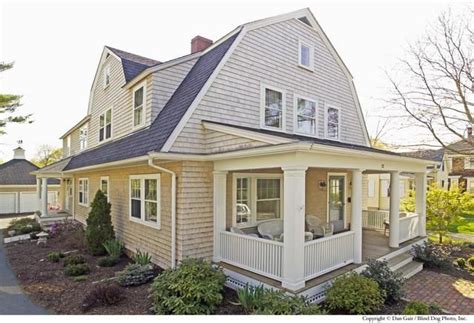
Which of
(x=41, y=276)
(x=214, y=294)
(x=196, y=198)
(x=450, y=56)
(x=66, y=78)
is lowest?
(x=41, y=276)

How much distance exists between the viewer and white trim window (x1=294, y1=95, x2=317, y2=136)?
1020cm

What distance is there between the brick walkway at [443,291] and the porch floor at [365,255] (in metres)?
1.04

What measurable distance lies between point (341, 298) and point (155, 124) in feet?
20.6

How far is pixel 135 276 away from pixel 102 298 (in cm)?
117

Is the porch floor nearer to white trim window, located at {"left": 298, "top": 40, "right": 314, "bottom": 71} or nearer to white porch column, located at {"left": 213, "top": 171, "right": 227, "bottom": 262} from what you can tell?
white porch column, located at {"left": 213, "top": 171, "right": 227, "bottom": 262}

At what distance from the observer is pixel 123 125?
11148 millimetres

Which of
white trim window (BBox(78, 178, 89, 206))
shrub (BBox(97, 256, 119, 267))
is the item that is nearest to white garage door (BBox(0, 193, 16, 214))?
white trim window (BBox(78, 178, 89, 206))

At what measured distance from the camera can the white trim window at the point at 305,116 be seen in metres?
10.2

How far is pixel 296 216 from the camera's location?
18.7 feet

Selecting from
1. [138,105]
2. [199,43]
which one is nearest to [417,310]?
[138,105]

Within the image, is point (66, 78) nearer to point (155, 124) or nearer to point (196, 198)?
point (155, 124)

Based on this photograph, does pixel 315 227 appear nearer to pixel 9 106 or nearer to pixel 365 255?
pixel 365 255

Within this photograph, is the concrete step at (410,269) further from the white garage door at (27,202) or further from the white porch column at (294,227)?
the white garage door at (27,202)

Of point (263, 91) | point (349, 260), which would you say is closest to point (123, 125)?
point (263, 91)
